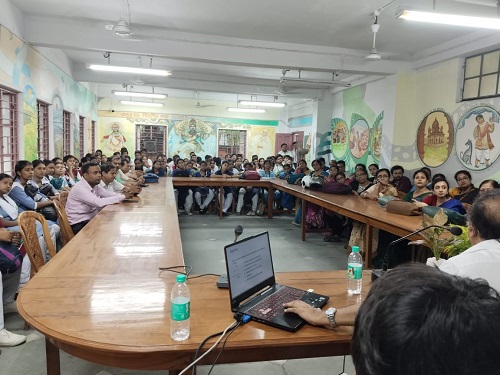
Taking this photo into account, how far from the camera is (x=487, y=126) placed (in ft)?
16.6

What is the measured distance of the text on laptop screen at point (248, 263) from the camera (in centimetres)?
140

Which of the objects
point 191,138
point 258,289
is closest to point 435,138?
point 258,289

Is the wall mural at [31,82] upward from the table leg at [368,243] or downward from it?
upward

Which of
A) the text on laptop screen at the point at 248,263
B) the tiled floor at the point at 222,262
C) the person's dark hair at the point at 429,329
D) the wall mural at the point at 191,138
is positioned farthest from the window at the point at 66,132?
the person's dark hair at the point at 429,329

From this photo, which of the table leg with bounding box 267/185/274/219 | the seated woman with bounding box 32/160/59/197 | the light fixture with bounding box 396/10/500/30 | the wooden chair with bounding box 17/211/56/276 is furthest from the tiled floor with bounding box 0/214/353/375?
the light fixture with bounding box 396/10/500/30

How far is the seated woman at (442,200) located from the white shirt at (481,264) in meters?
Result: 2.37

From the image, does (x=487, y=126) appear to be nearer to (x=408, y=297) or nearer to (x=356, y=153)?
(x=356, y=153)

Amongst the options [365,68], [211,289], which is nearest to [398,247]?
[211,289]

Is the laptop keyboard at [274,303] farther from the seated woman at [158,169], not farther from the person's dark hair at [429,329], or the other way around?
the seated woman at [158,169]

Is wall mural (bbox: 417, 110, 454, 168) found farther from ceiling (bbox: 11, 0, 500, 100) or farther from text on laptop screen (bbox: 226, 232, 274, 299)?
text on laptop screen (bbox: 226, 232, 274, 299)

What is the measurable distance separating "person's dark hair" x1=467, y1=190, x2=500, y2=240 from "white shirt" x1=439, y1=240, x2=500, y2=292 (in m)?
0.06

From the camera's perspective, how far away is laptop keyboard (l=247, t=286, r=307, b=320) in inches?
54.5

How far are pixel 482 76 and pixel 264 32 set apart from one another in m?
3.15

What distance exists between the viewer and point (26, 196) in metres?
Result: 3.58
